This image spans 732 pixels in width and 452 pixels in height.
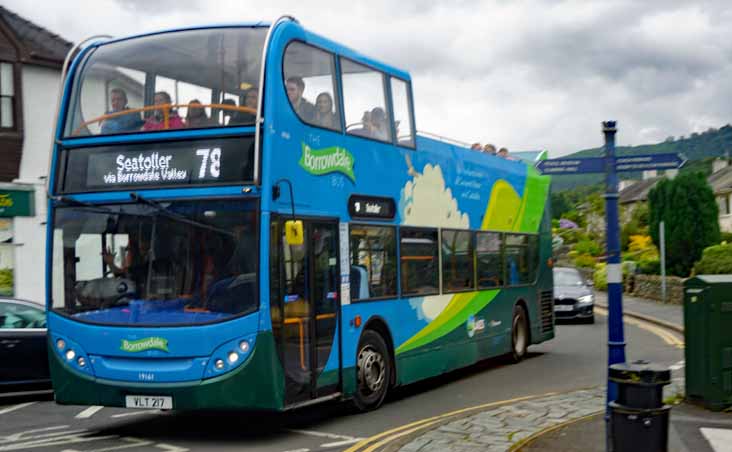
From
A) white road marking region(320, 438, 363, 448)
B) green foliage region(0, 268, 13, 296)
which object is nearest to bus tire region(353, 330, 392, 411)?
white road marking region(320, 438, 363, 448)

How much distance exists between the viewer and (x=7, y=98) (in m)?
24.4

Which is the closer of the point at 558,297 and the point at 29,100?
the point at 29,100

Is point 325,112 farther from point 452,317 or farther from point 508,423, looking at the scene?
point 452,317

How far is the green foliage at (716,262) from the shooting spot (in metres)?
36.9

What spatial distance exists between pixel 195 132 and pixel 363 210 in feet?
9.00

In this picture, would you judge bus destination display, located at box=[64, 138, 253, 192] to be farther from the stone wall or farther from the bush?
the bush

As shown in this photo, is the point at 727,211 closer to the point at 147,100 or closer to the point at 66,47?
the point at 66,47

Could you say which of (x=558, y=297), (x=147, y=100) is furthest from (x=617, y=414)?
(x=558, y=297)

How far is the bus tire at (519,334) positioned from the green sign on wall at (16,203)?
43.5 ft

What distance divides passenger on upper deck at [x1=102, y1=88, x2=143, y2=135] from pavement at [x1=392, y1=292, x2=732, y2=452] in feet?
13.7

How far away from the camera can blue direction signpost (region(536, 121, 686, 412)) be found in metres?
8.38

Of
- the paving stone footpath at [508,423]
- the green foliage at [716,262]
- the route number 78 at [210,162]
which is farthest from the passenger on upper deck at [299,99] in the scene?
the green foliage at [716,262]

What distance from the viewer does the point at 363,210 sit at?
11.8 m

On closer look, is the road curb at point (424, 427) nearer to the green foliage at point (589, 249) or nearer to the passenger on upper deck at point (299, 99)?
the passenger on upper deck at point (299, 99)
